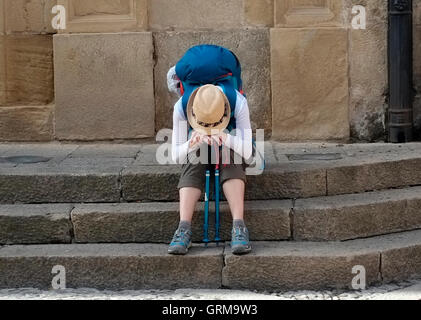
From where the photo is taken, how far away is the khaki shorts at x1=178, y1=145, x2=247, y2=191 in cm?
529

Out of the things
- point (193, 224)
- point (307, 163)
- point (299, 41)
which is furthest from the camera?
point (299, 41)

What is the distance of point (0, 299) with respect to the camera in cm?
502

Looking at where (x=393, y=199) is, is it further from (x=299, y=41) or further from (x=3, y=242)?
(x=3, y=242)

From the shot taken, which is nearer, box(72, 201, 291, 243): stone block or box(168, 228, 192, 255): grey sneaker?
box(168, 228, 192, 255): grey sneaker

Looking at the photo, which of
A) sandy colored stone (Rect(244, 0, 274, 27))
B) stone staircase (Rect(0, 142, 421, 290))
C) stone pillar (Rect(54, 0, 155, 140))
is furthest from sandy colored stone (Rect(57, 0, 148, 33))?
stone staircase (Rect(0, 142, 421, 290))

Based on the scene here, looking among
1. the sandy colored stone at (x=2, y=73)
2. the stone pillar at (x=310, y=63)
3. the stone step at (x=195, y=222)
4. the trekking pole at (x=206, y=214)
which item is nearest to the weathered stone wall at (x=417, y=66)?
the stone pillar at (x=310, y=63)

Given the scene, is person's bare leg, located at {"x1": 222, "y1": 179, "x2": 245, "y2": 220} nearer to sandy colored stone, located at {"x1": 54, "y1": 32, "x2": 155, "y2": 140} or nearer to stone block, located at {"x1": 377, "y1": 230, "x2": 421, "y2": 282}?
stone block, located at {"x1": 377, "y1": 230, "x2": 421, "y2": 282}

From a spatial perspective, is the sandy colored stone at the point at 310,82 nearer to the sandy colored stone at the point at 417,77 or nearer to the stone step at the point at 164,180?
the sandy colored stone at the point at 417,77

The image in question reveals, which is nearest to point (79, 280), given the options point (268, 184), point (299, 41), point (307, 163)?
point (268, 184)

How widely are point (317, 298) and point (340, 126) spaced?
219 cm

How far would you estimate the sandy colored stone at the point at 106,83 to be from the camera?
22.5 feet

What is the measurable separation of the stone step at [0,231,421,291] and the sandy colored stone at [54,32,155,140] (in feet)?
5.68

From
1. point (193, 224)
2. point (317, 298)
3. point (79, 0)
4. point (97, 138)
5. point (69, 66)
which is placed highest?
point (79, 0)

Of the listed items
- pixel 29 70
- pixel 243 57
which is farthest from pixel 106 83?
pixel 243 57
